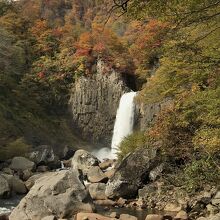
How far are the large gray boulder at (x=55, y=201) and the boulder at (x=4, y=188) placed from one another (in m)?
4.10

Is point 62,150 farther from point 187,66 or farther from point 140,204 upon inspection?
point 187,66

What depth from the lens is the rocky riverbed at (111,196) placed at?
49.1 feet

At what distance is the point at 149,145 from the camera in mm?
21781

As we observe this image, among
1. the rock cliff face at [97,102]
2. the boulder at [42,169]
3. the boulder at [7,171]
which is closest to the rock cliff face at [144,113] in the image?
the rock cliff face at [97,102]

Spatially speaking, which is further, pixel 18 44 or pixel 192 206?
pixel 18 44

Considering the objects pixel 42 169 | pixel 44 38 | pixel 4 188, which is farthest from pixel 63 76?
pixel 4 188

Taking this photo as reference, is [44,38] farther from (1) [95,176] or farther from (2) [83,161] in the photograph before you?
(1) [95,176]

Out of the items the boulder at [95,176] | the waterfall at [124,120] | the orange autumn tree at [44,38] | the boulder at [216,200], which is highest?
the orange autumn tree at [44,38]

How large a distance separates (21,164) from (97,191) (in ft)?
27.1

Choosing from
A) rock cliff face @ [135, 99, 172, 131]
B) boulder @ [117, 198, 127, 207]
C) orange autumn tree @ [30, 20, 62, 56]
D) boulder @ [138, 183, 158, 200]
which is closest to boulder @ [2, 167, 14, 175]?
boulder @ [117, 198, 127, 207]

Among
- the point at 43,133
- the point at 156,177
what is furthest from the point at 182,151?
the point at 43,133

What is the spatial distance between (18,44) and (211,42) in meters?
34.4

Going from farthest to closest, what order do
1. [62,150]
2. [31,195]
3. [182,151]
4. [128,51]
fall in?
[128,51] < [62,150] < [182,151] < [31,195]

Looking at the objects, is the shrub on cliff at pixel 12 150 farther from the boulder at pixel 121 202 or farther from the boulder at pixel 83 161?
the boulder at pixel 121 202
